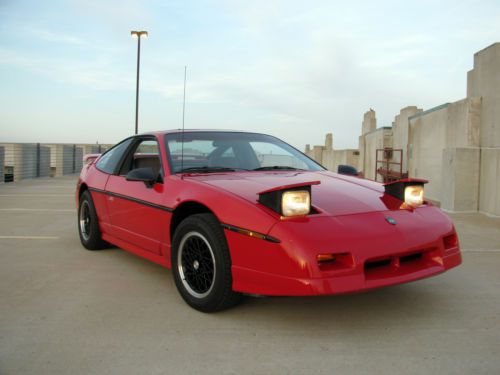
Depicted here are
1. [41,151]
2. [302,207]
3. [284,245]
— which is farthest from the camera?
[41,151]

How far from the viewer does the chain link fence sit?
52.3ft

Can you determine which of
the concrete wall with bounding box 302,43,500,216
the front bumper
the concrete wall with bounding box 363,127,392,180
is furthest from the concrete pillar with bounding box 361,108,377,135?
the front bumper

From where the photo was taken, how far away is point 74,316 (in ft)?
10.1

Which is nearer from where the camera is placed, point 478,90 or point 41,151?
point 478,90

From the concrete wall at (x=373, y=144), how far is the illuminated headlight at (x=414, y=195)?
14.5 metres

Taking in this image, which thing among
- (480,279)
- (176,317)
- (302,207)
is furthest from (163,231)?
(480,279)

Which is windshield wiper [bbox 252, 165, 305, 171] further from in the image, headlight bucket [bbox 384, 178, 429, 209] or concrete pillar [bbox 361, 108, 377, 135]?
concrete pillar [bbox 361, 108, 377, 135]

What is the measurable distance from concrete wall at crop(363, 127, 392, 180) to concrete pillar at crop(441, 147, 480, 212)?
8955 millimetres

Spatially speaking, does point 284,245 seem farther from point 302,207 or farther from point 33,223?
point 33,223

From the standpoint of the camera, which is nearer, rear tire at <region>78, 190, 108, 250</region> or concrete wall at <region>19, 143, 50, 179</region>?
rear tire at <region>78, 190, 108, 250</region>

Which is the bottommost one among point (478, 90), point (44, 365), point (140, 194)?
point (44, 365)

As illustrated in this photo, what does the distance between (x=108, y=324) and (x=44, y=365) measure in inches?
22.8

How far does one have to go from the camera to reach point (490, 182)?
8023mm

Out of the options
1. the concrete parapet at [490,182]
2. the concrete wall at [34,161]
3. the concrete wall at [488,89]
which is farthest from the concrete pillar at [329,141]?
the concrete parapet at [490,182]
